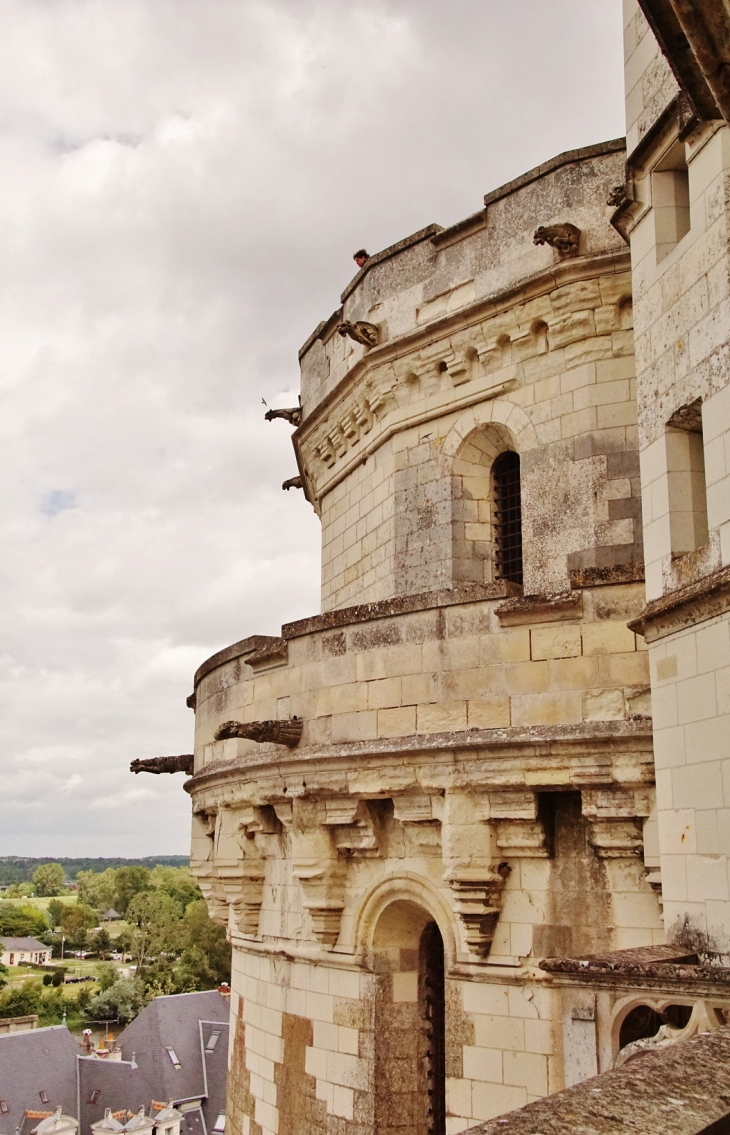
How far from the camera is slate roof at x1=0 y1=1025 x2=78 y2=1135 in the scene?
49.6 m

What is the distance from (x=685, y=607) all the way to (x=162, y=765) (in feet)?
27.5

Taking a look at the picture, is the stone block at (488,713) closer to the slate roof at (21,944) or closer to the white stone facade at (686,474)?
the white stone facade at (686,474)

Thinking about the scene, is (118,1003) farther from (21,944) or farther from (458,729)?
(458,729)

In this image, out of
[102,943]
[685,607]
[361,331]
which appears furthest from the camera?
[102,943]

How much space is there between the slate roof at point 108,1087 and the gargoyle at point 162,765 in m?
44.0

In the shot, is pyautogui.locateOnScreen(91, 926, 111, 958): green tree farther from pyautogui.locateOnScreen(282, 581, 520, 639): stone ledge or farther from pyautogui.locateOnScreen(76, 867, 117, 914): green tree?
pyautogui.locateOnScreen(282, 581, 520, 639): stone ledge

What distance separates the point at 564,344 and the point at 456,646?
144 inches

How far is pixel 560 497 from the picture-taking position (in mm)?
9836

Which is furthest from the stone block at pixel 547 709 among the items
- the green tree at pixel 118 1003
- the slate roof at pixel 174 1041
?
the green tree at pixel 118 1003

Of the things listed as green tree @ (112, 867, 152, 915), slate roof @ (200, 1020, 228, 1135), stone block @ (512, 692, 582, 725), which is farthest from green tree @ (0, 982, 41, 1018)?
stone block @ (512, 692, 582, 725)

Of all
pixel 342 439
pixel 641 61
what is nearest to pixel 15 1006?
pixel 342 439

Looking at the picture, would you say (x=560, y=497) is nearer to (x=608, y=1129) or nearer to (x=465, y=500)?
(x=465, y=500)

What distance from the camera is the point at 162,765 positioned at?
42.0ft

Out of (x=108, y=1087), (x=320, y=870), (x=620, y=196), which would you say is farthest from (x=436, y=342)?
(x=108, y=1087)
